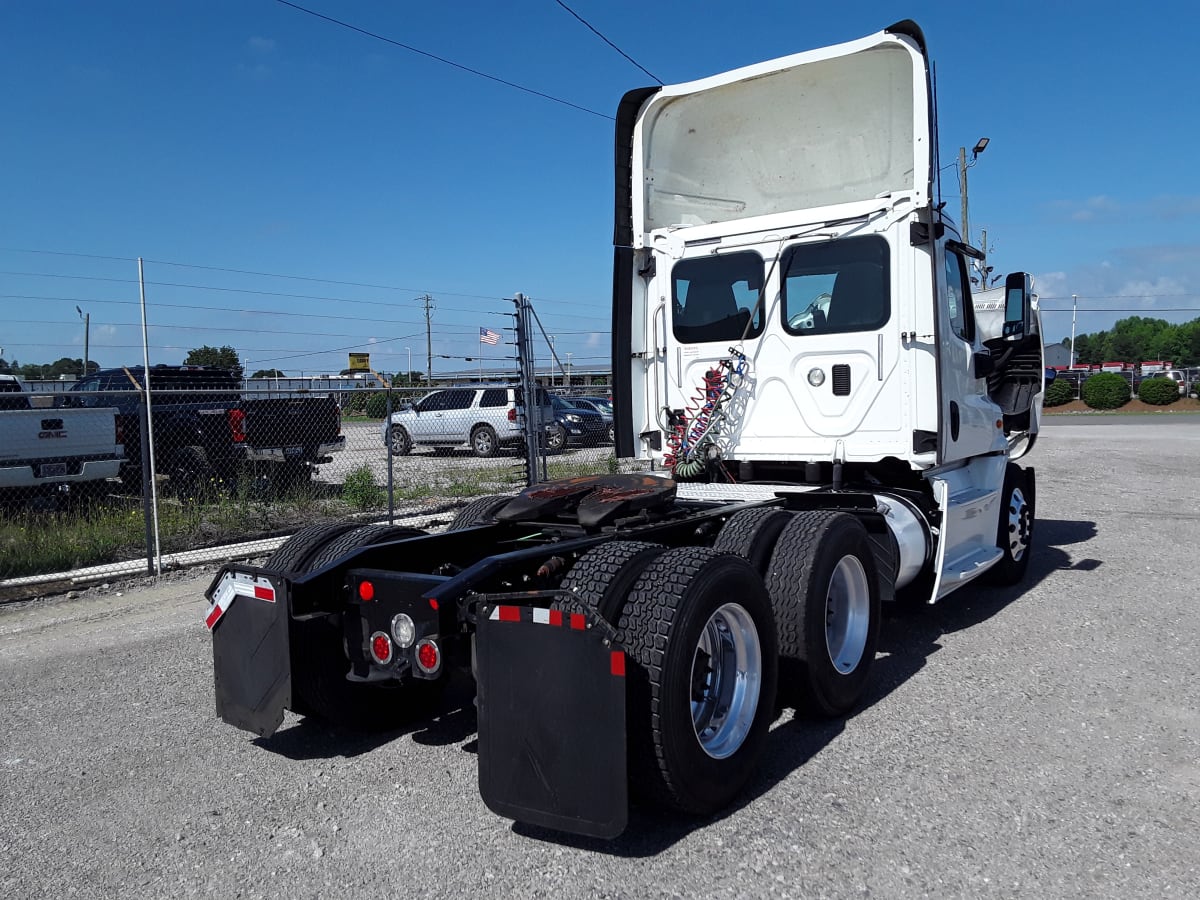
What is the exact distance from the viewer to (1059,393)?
45.1 m

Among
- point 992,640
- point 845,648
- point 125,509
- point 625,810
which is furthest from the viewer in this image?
point 125,509

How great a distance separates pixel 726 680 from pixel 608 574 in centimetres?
80

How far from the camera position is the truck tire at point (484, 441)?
2030cm

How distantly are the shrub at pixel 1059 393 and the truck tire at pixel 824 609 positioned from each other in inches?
1654

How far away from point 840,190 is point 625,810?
4.90m

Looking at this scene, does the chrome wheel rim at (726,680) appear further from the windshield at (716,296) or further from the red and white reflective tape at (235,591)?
the windshield at (716,296)

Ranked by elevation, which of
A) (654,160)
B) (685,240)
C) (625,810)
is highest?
(654,160)

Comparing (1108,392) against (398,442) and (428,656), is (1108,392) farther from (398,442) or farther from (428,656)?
(428,656)

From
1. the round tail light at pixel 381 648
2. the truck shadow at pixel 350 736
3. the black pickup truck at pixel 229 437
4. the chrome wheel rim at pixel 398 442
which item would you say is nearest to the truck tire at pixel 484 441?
the chrome wheel rim at pixel 398 442

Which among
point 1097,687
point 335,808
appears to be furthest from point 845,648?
point 335,808

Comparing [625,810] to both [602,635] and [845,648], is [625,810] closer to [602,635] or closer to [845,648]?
[602,635]

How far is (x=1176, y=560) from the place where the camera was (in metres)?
8.42

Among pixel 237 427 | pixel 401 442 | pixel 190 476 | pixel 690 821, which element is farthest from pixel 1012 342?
pixel 401 442

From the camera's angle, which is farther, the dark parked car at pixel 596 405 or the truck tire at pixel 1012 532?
the dark parked car at pixel 596 405
